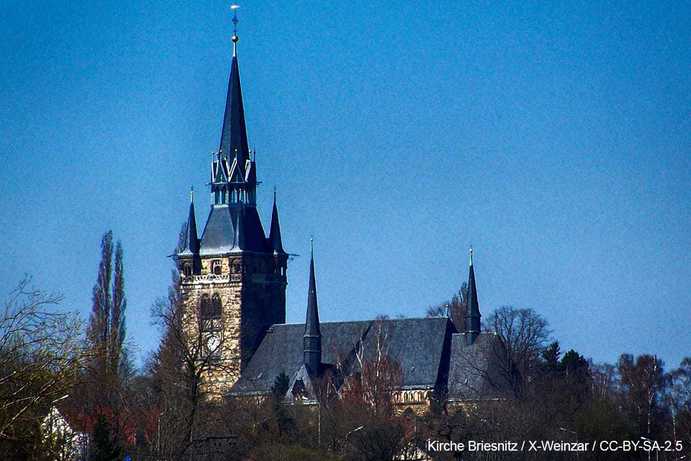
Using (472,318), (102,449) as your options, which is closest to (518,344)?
(472,318)

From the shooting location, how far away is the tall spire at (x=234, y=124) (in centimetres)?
9025

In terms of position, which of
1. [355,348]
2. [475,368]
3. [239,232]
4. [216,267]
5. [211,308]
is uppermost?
[239,232]

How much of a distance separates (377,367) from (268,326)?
10.1 m

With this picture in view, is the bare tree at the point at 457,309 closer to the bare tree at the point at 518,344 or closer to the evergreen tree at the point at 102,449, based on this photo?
the bare tree at the point at 518,344

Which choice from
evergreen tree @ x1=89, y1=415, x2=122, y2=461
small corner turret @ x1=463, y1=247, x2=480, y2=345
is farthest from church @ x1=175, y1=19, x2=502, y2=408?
evergreen tree @ x1=89, y1=415, x2=122, y2=461

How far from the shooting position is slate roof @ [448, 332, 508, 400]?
8119 cm

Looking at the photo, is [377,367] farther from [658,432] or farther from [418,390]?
[658,432]

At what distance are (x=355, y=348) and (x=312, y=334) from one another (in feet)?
10.3

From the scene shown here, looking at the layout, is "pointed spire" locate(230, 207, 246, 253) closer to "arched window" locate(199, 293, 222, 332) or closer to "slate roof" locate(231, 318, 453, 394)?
"arched window" locate(199, 293, 222, 332)

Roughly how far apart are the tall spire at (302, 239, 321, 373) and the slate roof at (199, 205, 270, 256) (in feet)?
14.5

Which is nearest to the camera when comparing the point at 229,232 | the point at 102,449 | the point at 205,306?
the point at 102,449

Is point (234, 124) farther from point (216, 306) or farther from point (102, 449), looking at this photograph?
point (102, 449)

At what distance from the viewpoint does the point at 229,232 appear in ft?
293

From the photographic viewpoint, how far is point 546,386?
72.1m
